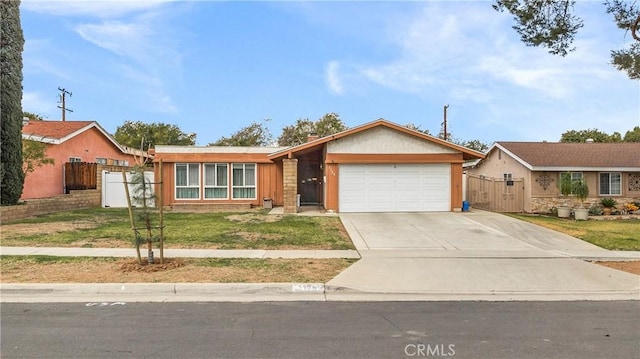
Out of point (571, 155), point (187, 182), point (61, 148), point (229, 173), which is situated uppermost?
point (61, 148)

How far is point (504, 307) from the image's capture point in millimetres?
6637

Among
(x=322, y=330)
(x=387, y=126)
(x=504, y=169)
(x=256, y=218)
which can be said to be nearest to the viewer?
(x=322, y=330)

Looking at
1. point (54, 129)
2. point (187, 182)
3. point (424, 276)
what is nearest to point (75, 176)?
point (54, 129)

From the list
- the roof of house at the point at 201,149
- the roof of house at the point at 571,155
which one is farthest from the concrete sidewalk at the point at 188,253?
the roof of house at the point at 571,155

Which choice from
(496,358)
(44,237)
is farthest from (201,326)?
(44,237)

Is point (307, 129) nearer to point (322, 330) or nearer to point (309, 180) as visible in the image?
point (309, 180)

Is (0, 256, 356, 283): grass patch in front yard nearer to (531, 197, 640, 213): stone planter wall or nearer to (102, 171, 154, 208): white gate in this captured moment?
(102, 171, 154, 208): white gate

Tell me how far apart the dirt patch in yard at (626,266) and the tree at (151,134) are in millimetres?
48705

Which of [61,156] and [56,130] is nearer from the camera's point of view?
[61,156]

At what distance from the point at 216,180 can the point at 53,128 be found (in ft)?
34.6

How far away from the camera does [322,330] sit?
212 inches

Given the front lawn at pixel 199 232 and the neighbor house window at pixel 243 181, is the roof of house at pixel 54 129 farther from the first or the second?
the neighbor house window at pixel 243 181

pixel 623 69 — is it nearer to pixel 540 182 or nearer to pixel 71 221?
pixel 540 182

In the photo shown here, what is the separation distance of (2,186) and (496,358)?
18580mm
